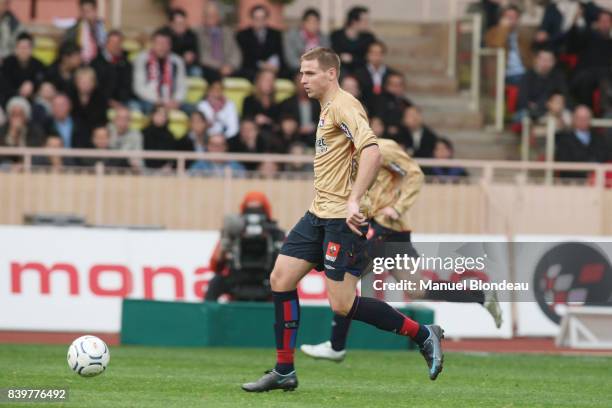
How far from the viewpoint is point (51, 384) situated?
1075cm

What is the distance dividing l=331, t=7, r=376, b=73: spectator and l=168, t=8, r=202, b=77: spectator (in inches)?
86.5

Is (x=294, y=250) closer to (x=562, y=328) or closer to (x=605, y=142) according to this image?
(x=562, y=328)

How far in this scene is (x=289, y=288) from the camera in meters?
10.5

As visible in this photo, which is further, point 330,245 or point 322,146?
point 322,146

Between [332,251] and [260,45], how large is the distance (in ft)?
42.9

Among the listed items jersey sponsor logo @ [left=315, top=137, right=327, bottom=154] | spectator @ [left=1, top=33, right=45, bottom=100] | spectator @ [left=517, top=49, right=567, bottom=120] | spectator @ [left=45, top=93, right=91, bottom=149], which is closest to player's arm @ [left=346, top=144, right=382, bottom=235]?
jersey sponsor logo @ [left=315, top=137, right=327, bottom=154]

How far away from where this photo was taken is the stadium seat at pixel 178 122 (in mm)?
21594

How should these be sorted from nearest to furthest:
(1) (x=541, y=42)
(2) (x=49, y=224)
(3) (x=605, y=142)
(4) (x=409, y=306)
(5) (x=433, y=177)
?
(4) (x=409, y=306)
(2) (x=49, y=224)
(5) (x=433, y=177)
(3) (x=605, y=142)
(1) (x=541, y=42)

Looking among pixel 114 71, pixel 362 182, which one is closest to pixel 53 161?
pixel 114 71

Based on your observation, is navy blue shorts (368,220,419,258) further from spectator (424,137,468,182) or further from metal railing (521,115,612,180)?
metal railing (521,115,612,180)

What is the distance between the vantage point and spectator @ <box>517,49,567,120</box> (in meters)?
23.5

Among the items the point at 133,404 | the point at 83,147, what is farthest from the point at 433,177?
the point at 133,404

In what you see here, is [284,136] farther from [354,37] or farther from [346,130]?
[346,130]

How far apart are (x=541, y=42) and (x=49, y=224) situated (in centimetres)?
968
